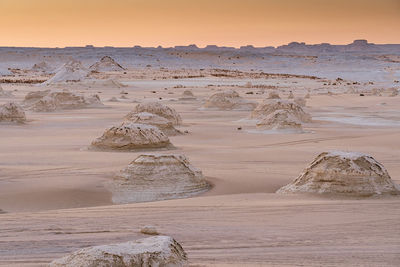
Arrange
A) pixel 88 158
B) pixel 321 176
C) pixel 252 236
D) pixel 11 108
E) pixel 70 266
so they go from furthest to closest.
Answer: pixel 11 108, pixel 88 158, pixel 321 176, pixel 252 236, pixel 70 266

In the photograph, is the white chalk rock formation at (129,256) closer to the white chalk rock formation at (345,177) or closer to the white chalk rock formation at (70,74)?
the white chalk rock formation at (345,177)

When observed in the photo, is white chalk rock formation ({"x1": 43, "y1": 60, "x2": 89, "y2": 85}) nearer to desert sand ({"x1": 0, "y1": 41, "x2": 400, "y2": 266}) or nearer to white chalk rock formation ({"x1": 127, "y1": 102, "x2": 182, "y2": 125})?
white chalk rock formation ({"x1": 127, "y1": 102, "x2": 182, "y2": 125})

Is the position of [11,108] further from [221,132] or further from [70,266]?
[70,266]

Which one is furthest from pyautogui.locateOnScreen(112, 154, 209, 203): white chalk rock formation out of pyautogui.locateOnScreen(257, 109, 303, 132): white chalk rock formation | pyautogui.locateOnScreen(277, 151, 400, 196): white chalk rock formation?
pyautogui.locateOnScreen(257, 109, 303, 132): white chalk rock formation

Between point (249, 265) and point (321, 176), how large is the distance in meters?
2.26

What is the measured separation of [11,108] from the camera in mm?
13281

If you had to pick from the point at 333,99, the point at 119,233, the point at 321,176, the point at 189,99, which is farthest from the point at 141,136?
the point at 333,99

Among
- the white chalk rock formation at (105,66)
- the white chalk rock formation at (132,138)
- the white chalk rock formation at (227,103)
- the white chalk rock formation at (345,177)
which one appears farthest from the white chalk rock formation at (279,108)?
the white chalk rock formation at (105,66)

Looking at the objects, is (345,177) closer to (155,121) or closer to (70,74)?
(155,121)

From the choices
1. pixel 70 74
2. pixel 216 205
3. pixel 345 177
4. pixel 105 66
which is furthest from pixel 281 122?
pixel 105 66

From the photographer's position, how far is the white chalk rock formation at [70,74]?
32688 mm

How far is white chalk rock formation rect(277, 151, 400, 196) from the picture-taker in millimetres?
5816

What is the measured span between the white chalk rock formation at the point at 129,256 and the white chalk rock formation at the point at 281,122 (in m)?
8.69

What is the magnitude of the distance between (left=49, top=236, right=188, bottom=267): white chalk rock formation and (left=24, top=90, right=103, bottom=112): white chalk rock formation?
14.2 metres
